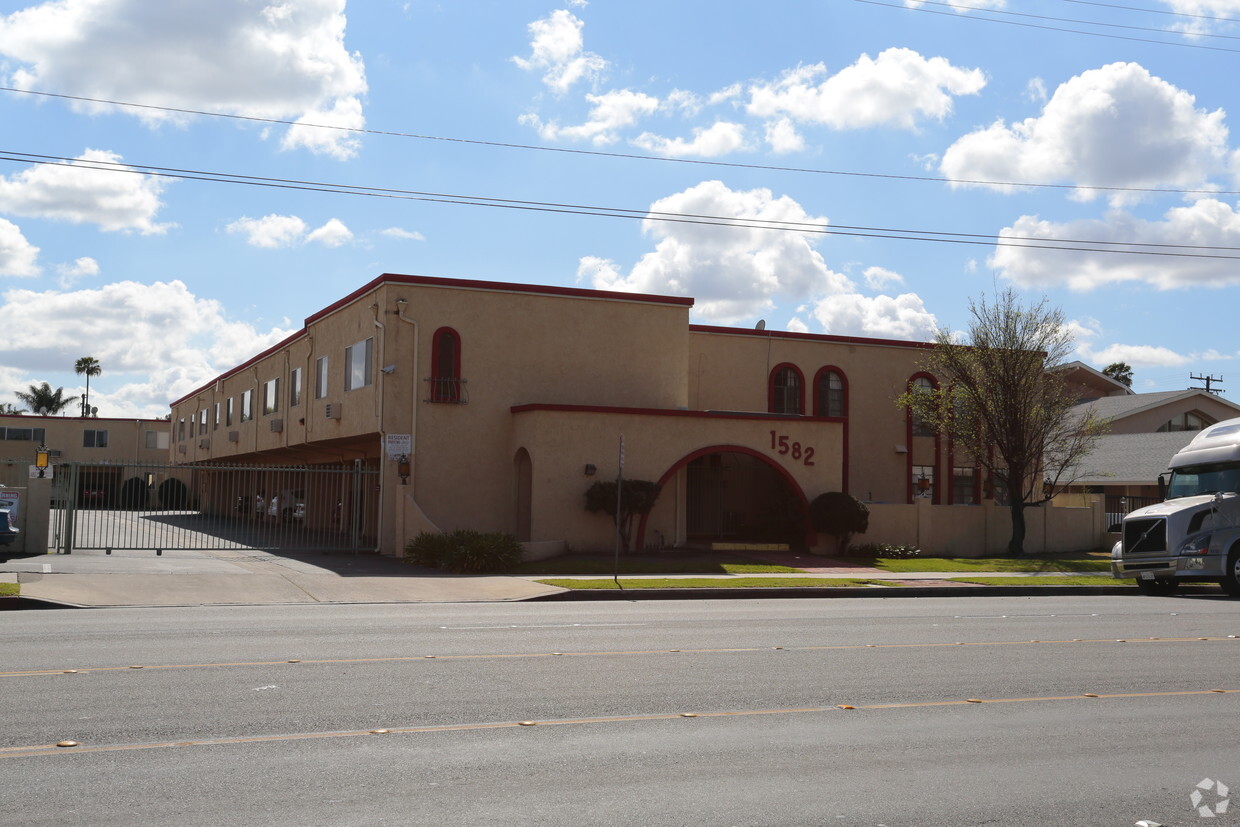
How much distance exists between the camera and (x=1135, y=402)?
49.6 meters

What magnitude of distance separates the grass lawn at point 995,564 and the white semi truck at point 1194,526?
448 centimetres

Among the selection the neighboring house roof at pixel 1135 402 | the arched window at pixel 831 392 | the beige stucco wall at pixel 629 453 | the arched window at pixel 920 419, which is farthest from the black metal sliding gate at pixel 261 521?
the neighboring house roof at pixel 1135 402

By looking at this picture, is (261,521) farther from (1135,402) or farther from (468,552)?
(1135,402)

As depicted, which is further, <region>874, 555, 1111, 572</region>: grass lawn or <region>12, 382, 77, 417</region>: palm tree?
<region>12, 382, 77, 417</region>: palm tree

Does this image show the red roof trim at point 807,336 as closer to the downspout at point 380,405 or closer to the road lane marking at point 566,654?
Answer: the downspout at point 380,405

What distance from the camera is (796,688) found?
9.77 metres

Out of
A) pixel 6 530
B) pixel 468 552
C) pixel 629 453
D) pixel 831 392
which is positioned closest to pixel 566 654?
pixel 468 552

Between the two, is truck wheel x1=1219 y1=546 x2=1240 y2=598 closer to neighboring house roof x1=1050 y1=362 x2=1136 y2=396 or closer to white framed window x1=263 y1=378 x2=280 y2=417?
neighboring house roof x1=1050 y1=362 x2=1136 y2=396

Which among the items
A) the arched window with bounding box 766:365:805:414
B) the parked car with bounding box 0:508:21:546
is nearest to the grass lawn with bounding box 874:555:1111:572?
the arched window with bounding box 766:365:805:414

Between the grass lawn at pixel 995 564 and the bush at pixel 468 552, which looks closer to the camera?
the bush at pixel 468 552

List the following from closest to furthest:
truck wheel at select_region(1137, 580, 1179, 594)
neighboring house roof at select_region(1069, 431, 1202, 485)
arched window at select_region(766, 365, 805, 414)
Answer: truck wheel at select_region(1137, 580, 1179, 594), arched window at select_region(766, 365, 805, 414), neighboring house roof at select_region(1069, 431, 1202, 485)

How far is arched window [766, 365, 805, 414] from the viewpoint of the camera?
36.0 m

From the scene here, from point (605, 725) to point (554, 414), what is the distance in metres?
19.9

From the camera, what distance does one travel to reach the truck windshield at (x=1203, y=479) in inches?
859
